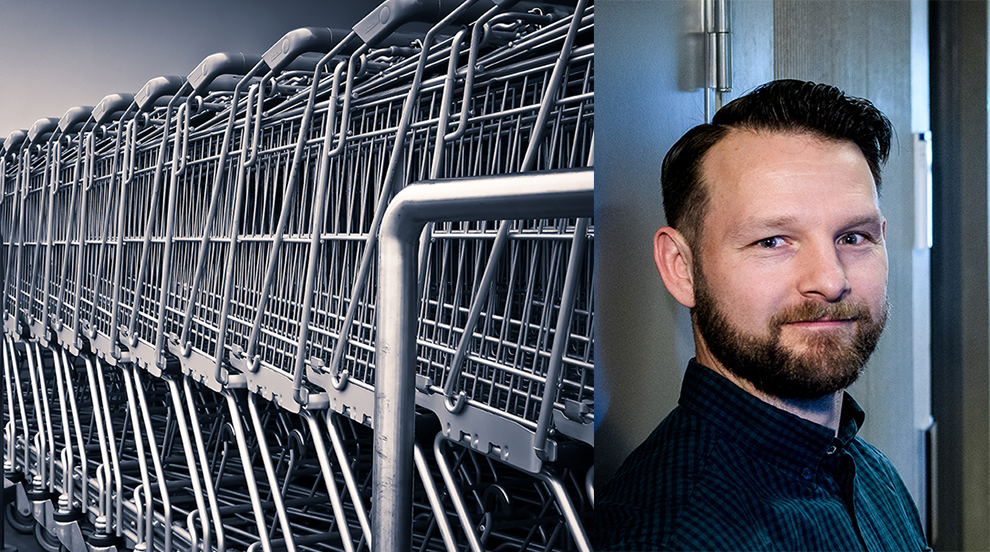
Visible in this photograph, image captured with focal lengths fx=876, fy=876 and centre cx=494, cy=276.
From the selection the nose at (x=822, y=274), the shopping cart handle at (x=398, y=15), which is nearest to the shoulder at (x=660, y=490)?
the nose at (x=822, y=274)

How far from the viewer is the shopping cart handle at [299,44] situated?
4.51 ft

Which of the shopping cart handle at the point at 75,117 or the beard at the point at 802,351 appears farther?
the shopping cart handle at the point at 75,117

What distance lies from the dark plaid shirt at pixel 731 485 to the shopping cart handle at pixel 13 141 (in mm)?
950

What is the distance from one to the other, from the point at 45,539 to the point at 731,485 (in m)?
1.37

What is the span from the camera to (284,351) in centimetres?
172

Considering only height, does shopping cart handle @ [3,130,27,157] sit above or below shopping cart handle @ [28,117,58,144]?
below

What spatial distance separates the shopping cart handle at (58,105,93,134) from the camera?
1.24 meters

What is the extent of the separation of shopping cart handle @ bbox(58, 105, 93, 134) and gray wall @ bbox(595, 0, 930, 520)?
2.91 feet

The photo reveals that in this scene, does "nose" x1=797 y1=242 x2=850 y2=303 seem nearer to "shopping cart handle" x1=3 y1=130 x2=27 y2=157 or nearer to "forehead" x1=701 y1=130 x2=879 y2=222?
"forehead" x1=701 y1=130 x2=879 y2=222

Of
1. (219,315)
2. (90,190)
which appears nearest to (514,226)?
(219,315)

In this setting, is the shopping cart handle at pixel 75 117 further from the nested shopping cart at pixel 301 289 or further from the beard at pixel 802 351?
the beard at pixel 802 351

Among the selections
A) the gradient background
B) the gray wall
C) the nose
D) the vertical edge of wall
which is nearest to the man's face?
the nose

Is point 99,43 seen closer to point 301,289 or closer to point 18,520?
point 301,289

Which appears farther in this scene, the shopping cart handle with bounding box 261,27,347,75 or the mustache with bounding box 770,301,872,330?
the shopping cart handle with bounding box 261,27,347,75
